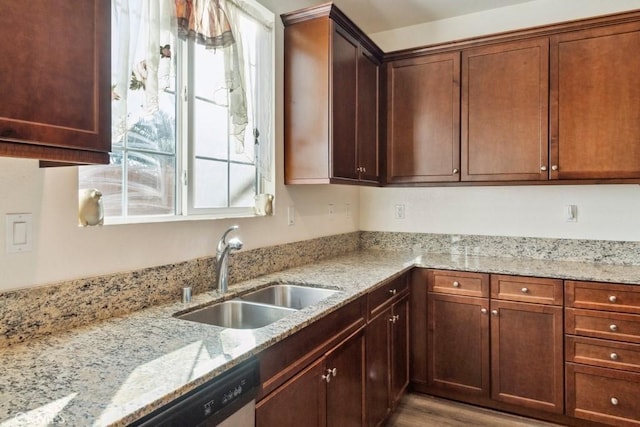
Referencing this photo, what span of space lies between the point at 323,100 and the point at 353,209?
49.6 inches

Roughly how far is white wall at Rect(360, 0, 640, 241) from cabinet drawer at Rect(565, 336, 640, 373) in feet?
2.59

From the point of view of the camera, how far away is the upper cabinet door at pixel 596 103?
7.70 ft

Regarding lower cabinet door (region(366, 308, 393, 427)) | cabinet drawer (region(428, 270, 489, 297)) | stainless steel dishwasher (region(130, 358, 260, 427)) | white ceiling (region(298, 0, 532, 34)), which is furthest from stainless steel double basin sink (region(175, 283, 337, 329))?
white ceiling (region(298, 0, 532, 34))

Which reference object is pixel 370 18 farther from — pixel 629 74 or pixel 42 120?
pixel 42 120

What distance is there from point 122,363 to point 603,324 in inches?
93.0

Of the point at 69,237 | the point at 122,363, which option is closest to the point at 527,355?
the point at 122,363

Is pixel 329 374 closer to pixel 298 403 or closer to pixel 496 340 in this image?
pixel 298 403

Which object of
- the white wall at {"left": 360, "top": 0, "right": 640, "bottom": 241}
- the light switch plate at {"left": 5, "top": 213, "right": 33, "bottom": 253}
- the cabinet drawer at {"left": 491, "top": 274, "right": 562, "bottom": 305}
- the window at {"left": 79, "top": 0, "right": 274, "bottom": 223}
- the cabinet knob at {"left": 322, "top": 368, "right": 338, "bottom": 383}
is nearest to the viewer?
the light switch plate at {"left": 5, "top": 213, "right": 33, "bottom": 253}

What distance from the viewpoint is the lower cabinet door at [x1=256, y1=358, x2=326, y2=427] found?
50.5 inches

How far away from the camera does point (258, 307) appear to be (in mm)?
1760

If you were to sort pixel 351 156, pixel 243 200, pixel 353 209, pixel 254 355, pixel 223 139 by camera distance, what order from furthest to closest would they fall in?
pixel 353 209, pixel 351 156, pixel 243 200, pixel 223 139, pixel 254 355

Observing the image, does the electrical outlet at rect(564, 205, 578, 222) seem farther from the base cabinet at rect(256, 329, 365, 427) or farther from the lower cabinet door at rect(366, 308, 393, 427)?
the base cabinet at rect(256, 329, 365, 427)

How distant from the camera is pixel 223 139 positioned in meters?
2.12

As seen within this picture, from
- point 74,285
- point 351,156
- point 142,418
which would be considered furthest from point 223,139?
point 142,418
